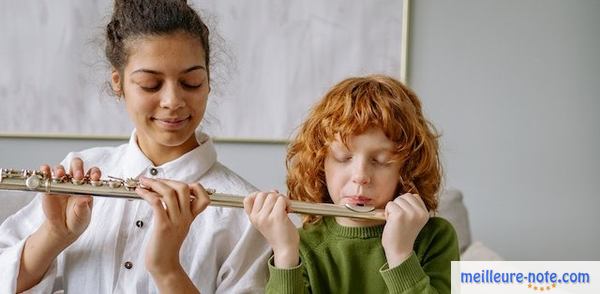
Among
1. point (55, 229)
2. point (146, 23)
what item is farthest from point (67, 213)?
point (146, 23)

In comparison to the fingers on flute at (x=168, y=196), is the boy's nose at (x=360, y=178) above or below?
above

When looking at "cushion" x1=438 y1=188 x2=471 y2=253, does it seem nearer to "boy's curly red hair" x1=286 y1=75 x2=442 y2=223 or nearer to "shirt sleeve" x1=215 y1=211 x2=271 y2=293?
"boy's curly red hair" x1=286 y1=75 x2=442 y2=223

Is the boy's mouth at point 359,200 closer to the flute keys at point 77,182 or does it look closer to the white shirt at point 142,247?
the white shirt at point 142,247

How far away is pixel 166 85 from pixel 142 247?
290 millimetres

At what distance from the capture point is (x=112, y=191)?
4.02 ft

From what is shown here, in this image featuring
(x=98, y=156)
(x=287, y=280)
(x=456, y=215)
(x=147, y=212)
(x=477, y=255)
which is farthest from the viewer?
(x=456, y=215)

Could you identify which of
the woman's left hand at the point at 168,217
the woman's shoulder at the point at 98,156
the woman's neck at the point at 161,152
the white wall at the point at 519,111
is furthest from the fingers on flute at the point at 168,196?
the white wall at the point at 519,111

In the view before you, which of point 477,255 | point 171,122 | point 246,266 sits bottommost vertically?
point 477,255

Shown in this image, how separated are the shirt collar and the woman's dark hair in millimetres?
162

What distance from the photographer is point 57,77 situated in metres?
2.67

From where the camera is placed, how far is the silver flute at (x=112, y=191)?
4.01 feet

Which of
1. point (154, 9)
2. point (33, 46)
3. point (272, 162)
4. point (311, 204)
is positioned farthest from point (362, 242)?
point (33, 46)

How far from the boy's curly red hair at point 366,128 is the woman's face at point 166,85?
0.69ft

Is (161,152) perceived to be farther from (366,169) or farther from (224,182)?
(366,169)
